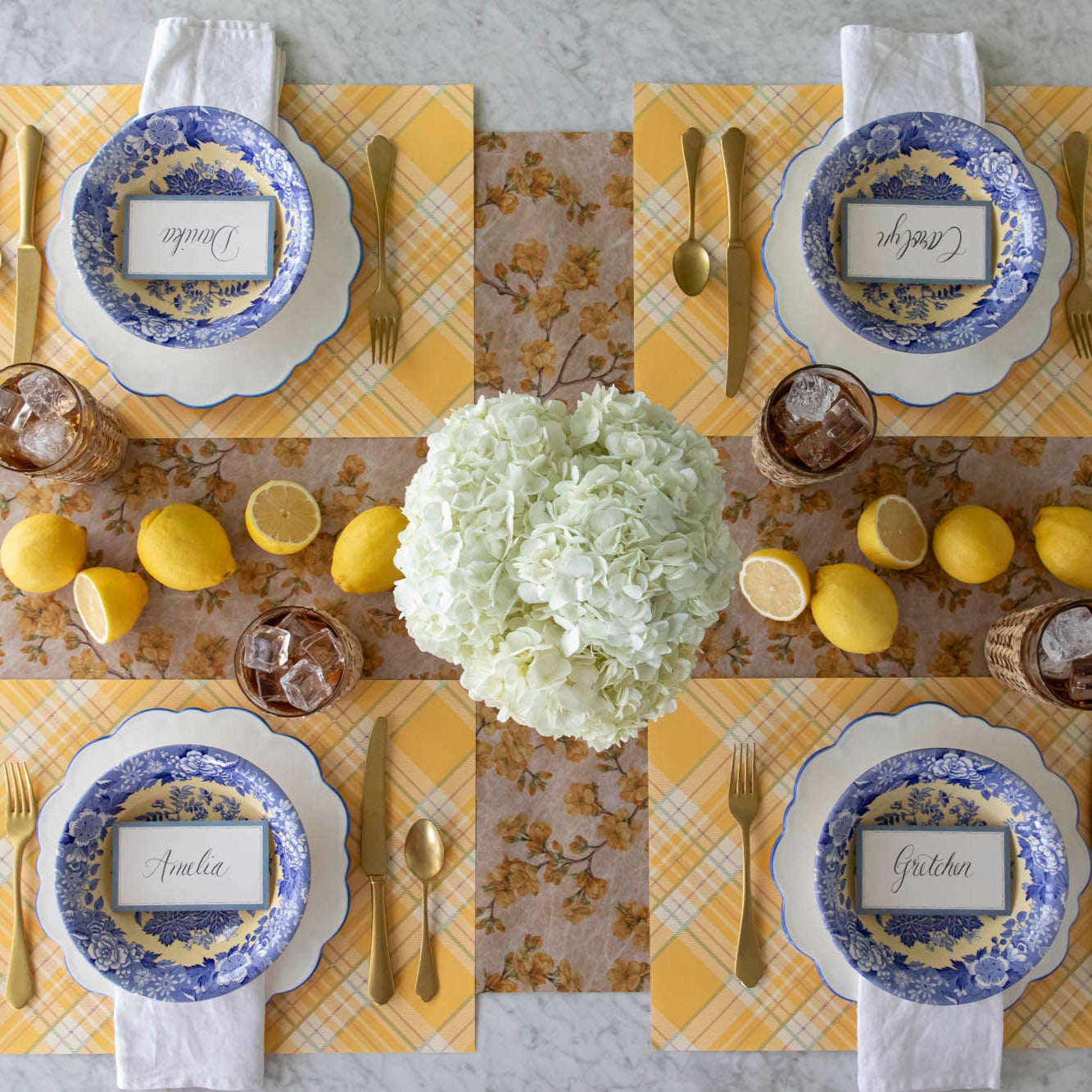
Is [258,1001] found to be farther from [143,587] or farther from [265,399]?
→ [265,399]

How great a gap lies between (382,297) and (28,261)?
52 cm

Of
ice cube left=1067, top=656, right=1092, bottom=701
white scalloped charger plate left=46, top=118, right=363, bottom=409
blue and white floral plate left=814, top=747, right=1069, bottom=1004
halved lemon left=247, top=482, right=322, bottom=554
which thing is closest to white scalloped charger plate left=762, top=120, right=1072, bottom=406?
ice cube left=1067, top=656, right=1092, bottom=701

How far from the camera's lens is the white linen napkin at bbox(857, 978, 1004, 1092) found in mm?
1180

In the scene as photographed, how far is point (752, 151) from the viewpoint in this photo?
1269mm

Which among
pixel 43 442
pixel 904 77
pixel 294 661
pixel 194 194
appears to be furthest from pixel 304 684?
pixel 904 77

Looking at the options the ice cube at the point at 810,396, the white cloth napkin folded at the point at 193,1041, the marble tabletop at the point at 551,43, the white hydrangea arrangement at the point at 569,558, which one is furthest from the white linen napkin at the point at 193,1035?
the marble tabletop at the point at 551,43

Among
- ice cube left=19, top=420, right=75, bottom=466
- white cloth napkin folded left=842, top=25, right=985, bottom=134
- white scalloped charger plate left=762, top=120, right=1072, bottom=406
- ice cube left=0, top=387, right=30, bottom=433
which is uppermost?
white cloth napkin folded left=842, top=25, right=985, bottom=134

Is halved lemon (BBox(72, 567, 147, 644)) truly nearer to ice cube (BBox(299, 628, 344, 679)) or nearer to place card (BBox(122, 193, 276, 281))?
ice cube (BBox(299, 628, 344, 679))

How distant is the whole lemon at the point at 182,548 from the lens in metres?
1.14

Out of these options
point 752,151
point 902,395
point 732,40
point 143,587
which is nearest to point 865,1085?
point 902,395

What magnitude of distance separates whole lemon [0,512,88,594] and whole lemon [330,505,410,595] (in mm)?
374

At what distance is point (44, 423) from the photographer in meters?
1.14

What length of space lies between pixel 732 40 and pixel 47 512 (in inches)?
48.7

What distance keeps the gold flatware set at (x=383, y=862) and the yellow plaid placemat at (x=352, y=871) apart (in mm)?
14
